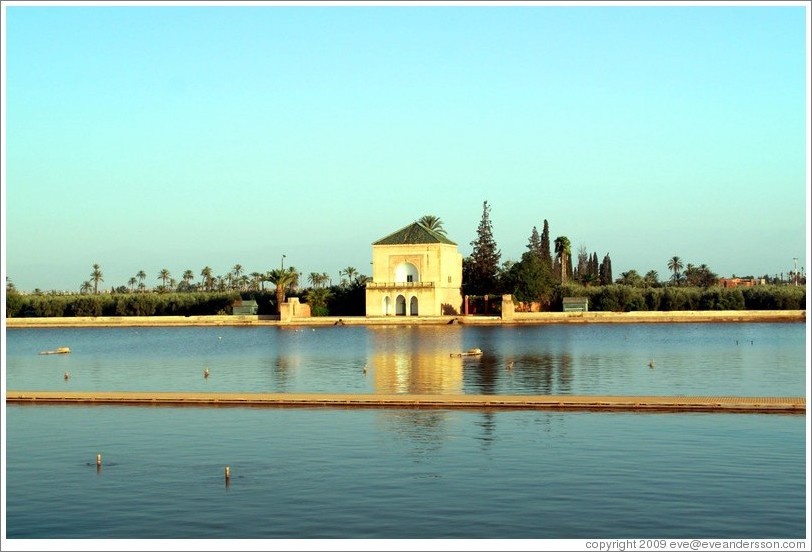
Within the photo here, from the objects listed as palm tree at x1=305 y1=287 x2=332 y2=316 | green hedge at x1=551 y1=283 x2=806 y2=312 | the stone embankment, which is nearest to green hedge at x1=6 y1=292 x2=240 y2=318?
palm tree at x1=305 y1=287 x2=332 y2=316

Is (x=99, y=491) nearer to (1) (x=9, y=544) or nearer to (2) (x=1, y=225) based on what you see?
(1) (x=9, y=544)

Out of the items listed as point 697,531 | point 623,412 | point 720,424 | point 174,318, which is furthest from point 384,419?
point 174,318

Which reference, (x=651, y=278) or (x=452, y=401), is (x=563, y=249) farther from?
(x=452, y=401)

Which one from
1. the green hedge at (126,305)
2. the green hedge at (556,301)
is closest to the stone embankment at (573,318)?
the green hedge at (556,301)

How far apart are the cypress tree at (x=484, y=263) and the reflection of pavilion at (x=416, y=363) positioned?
84.4ft

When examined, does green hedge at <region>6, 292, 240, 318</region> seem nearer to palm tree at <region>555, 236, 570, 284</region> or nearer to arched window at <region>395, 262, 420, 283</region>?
arched window at <region>395, 262, 420, 283</region>

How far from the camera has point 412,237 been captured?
268 ft

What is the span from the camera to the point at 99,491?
1539 centimetres

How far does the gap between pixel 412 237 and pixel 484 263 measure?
31.2ft

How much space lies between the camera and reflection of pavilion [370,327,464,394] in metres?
29.4

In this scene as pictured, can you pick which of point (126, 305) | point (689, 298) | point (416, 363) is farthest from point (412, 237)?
point (416, 363)

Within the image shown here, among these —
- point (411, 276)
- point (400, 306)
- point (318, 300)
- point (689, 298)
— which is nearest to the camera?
point (400, 306)

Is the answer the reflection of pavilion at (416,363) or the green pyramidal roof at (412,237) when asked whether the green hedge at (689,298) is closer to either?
the green pyramidal roof at (412,237)

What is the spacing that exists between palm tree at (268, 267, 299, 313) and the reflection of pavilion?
2441 cm
